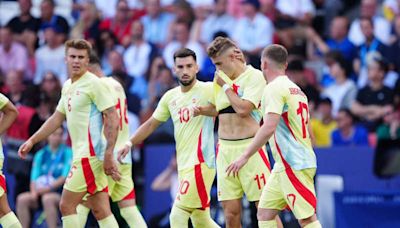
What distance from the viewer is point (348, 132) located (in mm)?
18188

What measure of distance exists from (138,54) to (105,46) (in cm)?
78

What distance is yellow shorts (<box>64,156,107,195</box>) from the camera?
13430 mm

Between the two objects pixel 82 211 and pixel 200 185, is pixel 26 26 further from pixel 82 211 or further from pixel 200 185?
pixel 200 185

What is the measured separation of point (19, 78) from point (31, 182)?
9.67 feet

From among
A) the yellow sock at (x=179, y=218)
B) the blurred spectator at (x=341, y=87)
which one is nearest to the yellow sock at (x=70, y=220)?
the yellow sock at (x=179, y=218)

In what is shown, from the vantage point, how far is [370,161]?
17.7 metres

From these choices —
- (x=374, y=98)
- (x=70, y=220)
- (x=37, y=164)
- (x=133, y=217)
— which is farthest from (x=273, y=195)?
(x=374, y=98)

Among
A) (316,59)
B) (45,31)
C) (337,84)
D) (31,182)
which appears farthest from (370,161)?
(45,31)

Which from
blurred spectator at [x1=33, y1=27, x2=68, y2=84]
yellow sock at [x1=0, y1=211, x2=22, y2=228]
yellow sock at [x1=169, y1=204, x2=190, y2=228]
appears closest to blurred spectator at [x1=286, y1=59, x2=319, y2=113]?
blurred spectator at [x1=33, y1=27, x2=68, y2=84]

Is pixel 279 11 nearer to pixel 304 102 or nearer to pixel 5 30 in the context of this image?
pixel 5 30

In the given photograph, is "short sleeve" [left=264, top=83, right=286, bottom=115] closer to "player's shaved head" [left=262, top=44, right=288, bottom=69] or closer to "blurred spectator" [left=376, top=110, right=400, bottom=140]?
"player's shaved head" [left=262, top=44, right=288, bottom=69]

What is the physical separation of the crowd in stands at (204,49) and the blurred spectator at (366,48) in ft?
0.07

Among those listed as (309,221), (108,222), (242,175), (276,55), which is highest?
(276,55)

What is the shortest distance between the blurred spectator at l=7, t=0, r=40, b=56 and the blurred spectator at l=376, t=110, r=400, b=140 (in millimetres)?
7769
